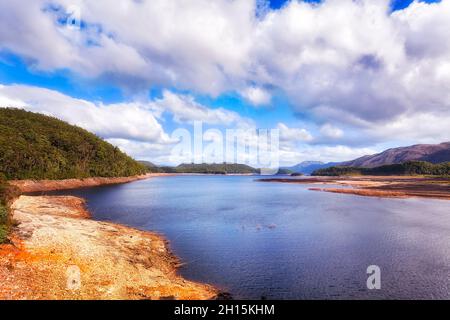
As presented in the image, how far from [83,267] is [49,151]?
122 metres

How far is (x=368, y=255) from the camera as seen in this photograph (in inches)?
1133

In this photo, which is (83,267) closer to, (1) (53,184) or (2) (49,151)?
(1) (53,184)

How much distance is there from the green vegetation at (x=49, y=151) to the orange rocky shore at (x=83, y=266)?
74102 mm

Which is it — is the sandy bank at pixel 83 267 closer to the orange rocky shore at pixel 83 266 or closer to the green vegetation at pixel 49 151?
the orange rocky shore at pixel 83 266

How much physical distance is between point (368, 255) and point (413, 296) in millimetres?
9175

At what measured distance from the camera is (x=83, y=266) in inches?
815

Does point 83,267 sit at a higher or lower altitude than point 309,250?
higher

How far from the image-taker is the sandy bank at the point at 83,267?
54.3 ft

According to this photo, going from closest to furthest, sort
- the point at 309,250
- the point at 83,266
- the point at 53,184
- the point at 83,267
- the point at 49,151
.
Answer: the point at 83,267, the point at 83,266, the point at 309,250, the point at 53,184, the point at 49,151

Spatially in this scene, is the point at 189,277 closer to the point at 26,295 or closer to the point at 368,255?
the point at 26,295

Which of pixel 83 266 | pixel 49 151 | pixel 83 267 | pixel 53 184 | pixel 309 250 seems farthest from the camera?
pixel 49 151

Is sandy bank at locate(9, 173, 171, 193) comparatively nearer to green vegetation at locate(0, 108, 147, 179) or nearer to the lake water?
green vegetation at locate(0, 108, 147, 179)

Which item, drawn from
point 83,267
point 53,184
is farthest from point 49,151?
point 83,267

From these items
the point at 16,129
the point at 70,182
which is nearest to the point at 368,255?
the point at 70,182
